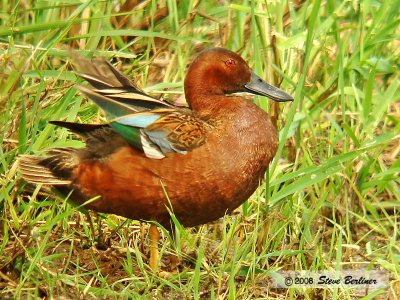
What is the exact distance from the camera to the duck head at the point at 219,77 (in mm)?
5074

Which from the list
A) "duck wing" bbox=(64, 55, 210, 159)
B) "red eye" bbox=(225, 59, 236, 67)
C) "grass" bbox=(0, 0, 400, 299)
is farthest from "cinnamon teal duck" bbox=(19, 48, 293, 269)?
"red eye" bbox=(225, 59, 236, 67)

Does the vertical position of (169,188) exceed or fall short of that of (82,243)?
it exceeds it

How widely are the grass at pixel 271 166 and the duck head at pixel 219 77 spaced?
24cm

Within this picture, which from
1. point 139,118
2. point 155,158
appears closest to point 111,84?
point 139,118

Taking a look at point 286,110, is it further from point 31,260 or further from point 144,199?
point 31,260

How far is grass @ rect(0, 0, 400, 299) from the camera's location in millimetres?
4535

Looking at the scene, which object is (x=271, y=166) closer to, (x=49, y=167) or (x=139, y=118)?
(x=139, y=118)

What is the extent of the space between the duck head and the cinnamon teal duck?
187 millimetres

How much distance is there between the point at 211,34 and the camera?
6.59 meters

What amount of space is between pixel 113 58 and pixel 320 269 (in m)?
1.98

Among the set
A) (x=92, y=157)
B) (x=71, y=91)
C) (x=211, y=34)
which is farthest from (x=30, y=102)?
(x=211, y=34)

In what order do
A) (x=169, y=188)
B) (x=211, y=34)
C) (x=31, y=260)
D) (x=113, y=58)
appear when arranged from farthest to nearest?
(x=211, y=34) < (x=113, y=58) < (x=169, y=188) < (x=31, y=260)

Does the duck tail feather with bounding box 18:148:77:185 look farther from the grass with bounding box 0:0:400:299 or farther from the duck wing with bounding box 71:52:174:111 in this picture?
the duck wing with bounding box 71:52:174:111

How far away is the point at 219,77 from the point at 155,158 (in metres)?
0.66
